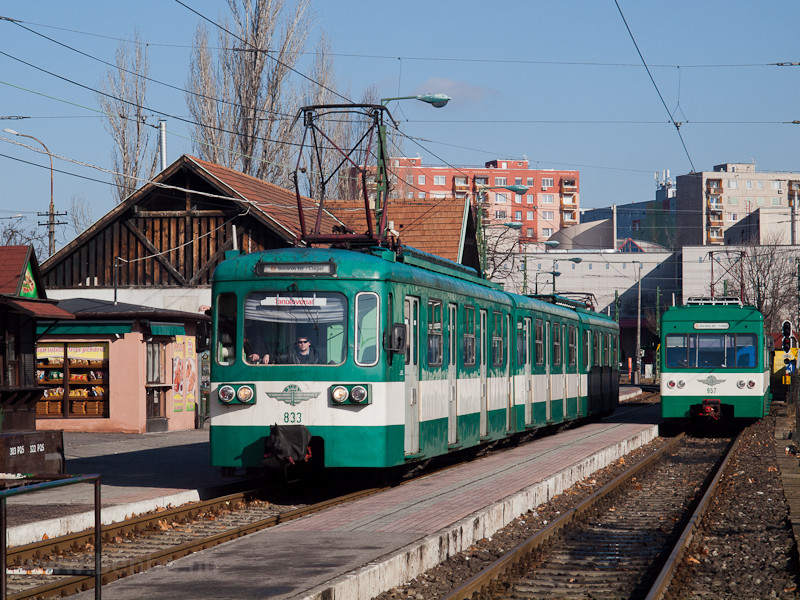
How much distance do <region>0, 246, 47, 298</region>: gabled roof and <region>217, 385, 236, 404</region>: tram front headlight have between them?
8.96 m

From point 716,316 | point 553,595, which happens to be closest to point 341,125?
point 716,316

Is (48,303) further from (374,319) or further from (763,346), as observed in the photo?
(763,346)

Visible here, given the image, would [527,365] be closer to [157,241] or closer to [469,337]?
[469,337]

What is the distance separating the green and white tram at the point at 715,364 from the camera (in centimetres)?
2373

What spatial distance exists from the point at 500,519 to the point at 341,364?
257 cm

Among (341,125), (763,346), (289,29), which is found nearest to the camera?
(763,346)

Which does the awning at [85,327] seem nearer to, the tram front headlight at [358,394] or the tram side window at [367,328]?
the tram side window at [367,328]

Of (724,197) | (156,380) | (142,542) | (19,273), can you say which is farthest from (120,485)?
(724,197)

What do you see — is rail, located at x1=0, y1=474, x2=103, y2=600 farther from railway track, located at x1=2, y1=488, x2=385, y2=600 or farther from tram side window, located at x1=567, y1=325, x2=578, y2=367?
tram side window, located at x1=567, y1=325, x2=578, y2=367

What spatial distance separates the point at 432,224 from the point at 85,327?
1374 cm

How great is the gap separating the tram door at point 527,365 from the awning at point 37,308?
8271 mm

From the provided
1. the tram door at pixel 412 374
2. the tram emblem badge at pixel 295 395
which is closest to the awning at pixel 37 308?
the tram emblem badge at pixel 295 395

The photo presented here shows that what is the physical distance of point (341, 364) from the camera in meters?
11.7

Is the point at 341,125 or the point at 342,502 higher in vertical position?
the point at 341,125
